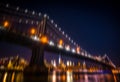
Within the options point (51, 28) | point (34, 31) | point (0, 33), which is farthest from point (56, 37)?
point (0, 33)

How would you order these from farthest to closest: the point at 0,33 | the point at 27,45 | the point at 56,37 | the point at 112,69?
the point at 112,69
the point at 56,37
the point at 27,45
the point at 0,33

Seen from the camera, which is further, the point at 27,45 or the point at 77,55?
the point at 77,55

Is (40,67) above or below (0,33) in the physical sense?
below

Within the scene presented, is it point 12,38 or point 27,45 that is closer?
point 12,38

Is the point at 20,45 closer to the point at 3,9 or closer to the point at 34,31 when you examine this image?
the point at 34,31

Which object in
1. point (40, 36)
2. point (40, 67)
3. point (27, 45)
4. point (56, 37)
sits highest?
point (56, 37)

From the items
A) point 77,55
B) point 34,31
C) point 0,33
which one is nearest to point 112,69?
point 77,55

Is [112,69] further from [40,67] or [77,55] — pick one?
[40,67]

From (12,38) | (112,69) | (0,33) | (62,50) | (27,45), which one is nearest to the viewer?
Answer: (0,33)

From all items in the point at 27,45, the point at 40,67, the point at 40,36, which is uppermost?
the point at 40,36

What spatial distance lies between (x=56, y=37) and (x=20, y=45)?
1190 centimetres

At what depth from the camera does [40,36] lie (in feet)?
73.5

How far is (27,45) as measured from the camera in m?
21.6

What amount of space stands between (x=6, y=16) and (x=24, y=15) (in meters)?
4.09
